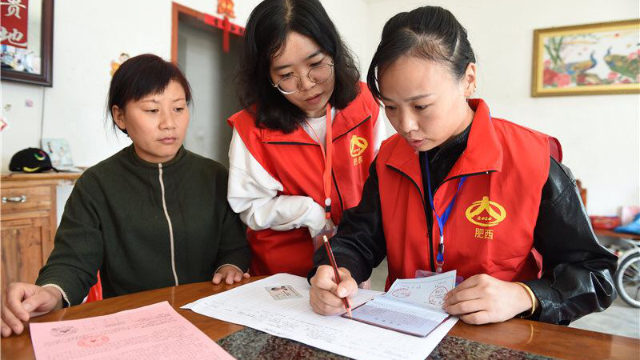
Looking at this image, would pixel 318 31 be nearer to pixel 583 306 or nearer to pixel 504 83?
pixel 583 306

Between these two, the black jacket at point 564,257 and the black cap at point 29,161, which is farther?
the black cap at point 29,161

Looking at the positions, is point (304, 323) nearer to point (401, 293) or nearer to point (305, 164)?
point (401, 293)

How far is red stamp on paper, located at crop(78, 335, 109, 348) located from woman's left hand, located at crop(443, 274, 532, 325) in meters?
0.59

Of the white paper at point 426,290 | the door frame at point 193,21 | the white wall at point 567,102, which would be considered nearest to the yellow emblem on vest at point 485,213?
the white paper at point 426,290

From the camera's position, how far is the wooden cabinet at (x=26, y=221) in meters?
2.15

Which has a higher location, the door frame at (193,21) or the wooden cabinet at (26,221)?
the door frame at (193,21)

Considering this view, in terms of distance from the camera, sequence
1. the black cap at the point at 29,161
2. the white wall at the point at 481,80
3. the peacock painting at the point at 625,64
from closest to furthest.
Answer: the black cap at the point at 29,161, the white wall at the point at 481,80, the peacock painting at the point at 625,64

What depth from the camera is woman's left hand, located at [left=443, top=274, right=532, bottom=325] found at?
78cm

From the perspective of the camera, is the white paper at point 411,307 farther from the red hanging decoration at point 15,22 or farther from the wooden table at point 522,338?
the red hanging decoration at point 15,22

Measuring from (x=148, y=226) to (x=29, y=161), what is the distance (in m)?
1.49

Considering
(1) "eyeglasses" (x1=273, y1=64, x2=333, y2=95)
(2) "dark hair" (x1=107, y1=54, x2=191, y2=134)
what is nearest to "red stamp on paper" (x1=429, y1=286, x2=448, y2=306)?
(1) "eyeglasses" (x1=273, y1=64, x2=333, y2=95)

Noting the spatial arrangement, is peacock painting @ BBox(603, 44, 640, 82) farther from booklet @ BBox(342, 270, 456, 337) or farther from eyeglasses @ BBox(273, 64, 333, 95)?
booklet @ BBox(342, 270, 456, 337)

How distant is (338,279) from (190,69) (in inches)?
136

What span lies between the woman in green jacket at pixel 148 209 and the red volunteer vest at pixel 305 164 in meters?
0.12
